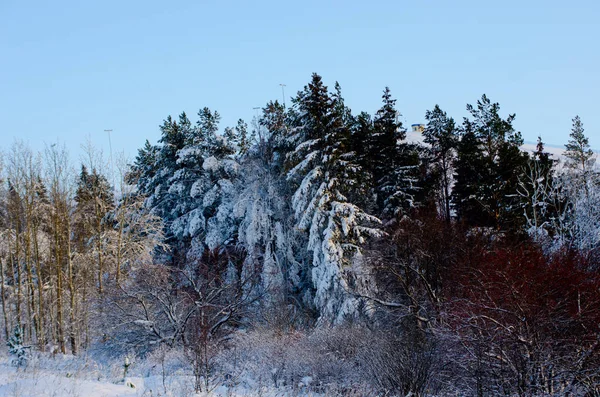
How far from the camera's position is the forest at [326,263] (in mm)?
12148

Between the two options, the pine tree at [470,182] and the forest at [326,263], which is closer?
the forest at [326,263]

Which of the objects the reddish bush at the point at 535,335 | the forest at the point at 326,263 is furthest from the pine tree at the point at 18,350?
the reddish bush at the point at 535,335

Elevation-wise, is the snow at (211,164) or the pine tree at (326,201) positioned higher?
the snow at (211,164)

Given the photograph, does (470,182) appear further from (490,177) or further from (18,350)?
(18,350)

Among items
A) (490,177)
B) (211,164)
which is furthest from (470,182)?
(211,164)

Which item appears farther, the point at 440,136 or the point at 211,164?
the point at 440,136

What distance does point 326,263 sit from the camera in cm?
2148

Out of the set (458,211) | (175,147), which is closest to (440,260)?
(458,211)

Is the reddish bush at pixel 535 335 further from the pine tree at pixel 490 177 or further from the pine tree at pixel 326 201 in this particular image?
the pine tree at pixel 490 177

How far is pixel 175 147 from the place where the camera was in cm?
3288

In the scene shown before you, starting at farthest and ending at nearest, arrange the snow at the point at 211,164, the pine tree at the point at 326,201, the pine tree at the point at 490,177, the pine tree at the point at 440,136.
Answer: the pine tree at the point at 440,136 < the snow at the point at 211,164 < the pine tree at the point at 490,177 < the pine tree at the point at 326,201

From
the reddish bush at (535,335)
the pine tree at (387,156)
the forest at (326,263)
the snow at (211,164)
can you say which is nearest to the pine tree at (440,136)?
the forest at (326,263)

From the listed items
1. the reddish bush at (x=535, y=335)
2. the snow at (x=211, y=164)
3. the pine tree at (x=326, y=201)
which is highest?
the snow at (x=211, y=164)

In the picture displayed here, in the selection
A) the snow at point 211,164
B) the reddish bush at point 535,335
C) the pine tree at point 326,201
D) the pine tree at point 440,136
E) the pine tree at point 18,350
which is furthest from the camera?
the pine tree at point 440,136
